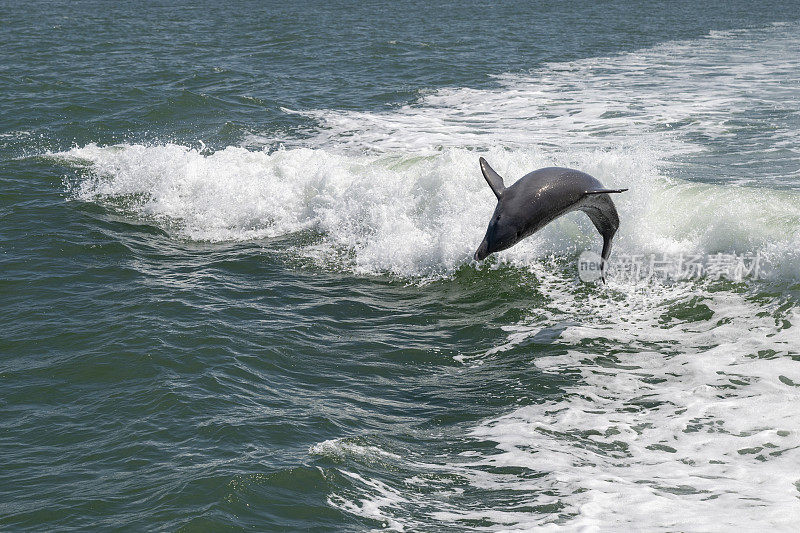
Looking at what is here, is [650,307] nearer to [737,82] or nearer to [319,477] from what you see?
[319,477]

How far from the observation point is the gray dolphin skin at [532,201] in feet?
23.9

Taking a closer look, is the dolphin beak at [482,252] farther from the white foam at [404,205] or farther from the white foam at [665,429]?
the white foam at [404,205]

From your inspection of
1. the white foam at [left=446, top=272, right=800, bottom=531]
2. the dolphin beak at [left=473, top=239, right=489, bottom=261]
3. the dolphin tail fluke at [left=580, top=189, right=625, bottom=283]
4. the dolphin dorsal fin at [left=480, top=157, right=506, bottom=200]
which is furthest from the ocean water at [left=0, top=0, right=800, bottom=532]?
the dolphin dorsal fin at [left=480, top=157, right=506, bottom=200]

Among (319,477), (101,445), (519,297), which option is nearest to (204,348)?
(101,445)

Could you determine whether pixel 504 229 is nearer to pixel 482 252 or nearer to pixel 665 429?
pixel 482 252

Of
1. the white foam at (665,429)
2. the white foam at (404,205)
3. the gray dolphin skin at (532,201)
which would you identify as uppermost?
the gray dolphin skin at (532,201)

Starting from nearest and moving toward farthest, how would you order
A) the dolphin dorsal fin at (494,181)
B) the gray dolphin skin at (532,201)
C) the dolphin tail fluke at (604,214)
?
the gray dolphin skin at (532,201), the dolphin dorsal fin at (494,181), the dolphin tail fluke at (604,214)

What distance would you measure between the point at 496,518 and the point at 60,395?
486 centimetres

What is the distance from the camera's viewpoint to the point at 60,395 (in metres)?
8.81

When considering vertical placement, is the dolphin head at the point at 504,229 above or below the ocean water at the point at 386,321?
above

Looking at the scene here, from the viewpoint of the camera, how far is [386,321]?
11.1 m

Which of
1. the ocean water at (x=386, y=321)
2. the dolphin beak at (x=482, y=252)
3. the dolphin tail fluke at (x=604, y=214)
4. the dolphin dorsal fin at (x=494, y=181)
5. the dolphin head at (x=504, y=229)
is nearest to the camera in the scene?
the ocean water at (x=386, y=321)

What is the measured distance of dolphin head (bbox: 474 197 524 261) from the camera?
23.5ft

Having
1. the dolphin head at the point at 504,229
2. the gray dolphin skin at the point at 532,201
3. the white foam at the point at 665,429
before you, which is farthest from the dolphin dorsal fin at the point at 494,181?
the white foam at the point at 665,429
